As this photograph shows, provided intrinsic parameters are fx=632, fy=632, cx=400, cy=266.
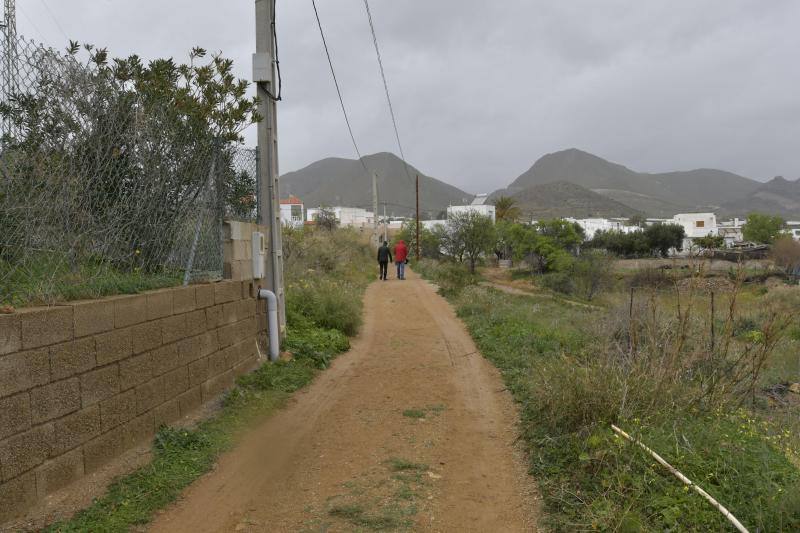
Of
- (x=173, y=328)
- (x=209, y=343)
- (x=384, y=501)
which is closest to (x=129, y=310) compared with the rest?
(x=173, y=328)

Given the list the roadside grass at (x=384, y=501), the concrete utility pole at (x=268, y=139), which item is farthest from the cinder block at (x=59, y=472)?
the concrete utility pole at (x=268, y=139)

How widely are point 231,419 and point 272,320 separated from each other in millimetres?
2441

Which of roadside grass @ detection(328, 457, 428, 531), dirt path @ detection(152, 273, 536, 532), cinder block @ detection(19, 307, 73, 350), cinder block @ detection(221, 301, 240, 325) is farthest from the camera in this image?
cinder block @ detection(221, 301, 240, 325)

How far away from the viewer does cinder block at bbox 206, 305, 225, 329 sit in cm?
655

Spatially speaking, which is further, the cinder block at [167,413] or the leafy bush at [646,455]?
the cinder block at [167,413]

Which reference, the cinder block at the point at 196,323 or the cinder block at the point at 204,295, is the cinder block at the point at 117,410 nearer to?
the cinder block at the point at 196,323

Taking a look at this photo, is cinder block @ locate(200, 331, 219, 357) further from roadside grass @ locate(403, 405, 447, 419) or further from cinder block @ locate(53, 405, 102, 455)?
roadside grass @ locate(403, 405, 447, 419)

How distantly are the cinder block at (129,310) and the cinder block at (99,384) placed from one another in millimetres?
357

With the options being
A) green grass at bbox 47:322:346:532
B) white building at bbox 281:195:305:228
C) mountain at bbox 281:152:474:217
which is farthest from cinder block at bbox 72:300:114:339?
mountain at bbox 281:152:474:217

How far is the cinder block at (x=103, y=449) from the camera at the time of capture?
441 cm

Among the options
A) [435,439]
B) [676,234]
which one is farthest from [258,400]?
[676,234]

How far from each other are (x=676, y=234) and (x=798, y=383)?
213 feet

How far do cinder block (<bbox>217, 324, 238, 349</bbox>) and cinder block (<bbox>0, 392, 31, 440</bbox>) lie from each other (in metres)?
2.95

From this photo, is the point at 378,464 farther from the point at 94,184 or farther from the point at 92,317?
the point at 94,184
